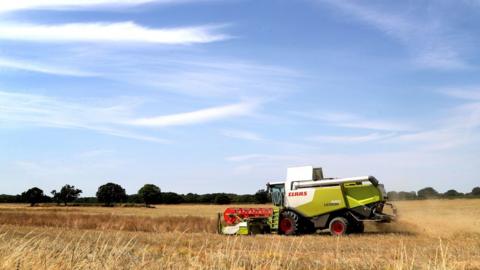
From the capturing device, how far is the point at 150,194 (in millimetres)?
107500

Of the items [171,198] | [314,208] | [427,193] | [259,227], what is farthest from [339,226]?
[171,198]

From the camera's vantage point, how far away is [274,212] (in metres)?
22.6

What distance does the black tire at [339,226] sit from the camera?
20917 mm

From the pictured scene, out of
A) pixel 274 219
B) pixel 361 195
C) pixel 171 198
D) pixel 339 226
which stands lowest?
pixel 339 226

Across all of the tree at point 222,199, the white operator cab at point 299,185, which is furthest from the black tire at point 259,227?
the tree at point 222,199

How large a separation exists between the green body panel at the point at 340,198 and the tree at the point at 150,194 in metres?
87.1

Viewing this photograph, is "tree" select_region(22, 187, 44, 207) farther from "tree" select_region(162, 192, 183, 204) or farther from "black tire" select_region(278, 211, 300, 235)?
"black tire" select_region(278, 211, 300, 235)

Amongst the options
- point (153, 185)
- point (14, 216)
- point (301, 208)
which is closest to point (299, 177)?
point (301, 208)

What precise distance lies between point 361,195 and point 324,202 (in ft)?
5.05

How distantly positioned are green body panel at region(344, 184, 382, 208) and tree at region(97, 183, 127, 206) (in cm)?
8747

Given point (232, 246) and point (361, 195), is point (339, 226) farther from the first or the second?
point (232, 246)

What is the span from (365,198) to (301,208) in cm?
277

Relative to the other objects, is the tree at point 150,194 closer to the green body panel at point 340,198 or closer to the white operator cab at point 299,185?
the white operator cab at point 299,185

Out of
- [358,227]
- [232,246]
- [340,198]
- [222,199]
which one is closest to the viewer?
[232,246]
